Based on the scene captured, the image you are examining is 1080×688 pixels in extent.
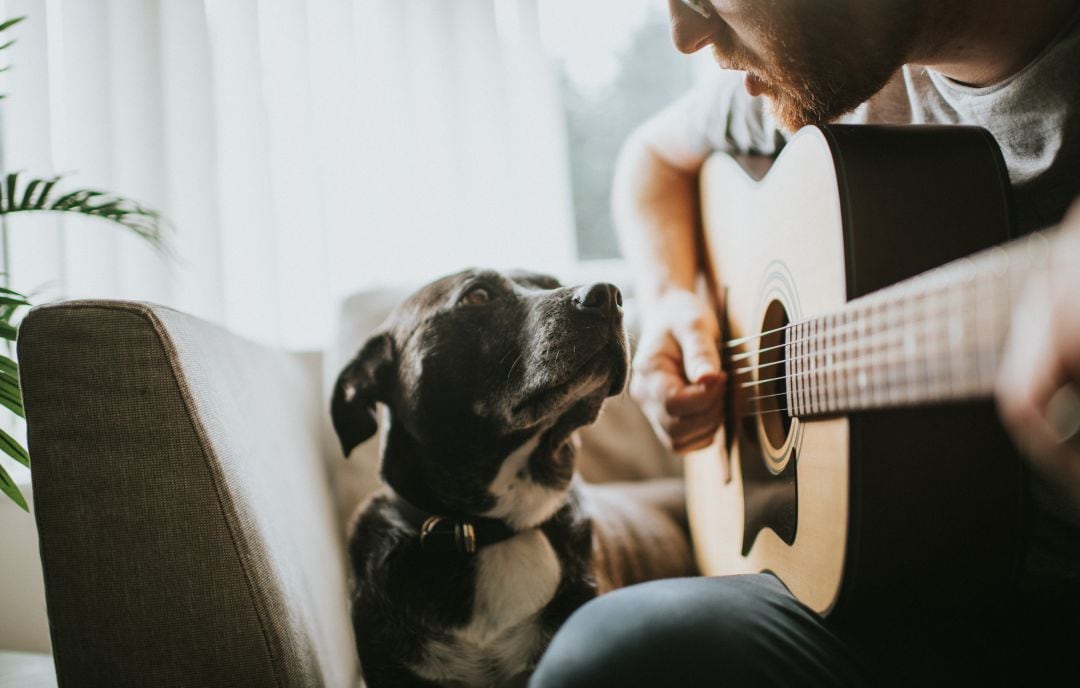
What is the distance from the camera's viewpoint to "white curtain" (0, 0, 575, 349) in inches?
69.9

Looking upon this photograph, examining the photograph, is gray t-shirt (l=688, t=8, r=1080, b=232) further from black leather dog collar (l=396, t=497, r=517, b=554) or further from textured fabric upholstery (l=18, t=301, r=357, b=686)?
textured fabric upholstery (l=18, t=301, r=357, b=686)

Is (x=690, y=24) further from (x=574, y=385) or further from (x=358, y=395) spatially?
A: (x=358, y=395)

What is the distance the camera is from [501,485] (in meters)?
1.11

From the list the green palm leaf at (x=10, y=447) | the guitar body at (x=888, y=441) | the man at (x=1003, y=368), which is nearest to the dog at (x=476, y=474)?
the man at (x=1003, y=368)

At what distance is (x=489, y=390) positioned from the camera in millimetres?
1092

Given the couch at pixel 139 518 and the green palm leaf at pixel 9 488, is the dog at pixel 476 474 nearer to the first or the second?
the couch at pixel 139 518

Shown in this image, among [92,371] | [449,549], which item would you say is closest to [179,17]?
[92,371]

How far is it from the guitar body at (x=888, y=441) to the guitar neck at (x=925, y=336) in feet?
0.16

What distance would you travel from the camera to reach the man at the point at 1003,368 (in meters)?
0.46

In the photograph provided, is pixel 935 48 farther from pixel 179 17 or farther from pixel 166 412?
pixel 179 17

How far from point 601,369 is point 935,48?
644mm

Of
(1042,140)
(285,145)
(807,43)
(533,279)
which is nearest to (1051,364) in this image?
(1042,140)

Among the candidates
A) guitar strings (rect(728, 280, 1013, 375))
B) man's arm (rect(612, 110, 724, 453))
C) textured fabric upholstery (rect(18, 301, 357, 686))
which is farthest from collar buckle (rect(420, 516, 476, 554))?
guitar strings (rect(728, 280, 1013, 375))

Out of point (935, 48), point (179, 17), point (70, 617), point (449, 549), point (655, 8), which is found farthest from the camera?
point (655, 8)
